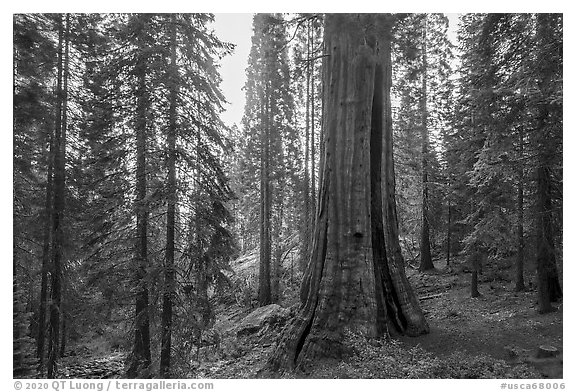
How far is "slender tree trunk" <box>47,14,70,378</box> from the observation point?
7.92m

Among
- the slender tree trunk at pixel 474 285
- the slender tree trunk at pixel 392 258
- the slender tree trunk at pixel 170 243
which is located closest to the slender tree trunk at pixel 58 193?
the slender tree trunk at pixel 170 243

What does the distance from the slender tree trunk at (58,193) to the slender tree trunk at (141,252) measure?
81.9 inches

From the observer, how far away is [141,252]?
733 centimetres

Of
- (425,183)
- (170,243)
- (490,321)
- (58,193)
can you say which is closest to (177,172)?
(170,243)

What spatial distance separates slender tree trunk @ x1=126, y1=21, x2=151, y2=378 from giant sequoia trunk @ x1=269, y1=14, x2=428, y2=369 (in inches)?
112

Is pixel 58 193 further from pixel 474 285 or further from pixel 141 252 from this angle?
pixel 474 285

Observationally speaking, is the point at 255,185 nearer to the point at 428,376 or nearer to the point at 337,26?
the point at 337,26

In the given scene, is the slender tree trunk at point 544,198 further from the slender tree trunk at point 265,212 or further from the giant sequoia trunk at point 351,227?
the slender tree trunk at point 265,212

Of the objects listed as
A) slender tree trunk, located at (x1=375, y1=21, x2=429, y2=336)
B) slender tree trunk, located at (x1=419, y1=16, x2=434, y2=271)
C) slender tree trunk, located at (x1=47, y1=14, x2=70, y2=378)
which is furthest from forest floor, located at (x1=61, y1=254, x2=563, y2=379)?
slender tree trunk, located at (x1=419, y1=16, x2=434, y2=271)

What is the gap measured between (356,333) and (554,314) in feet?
16.1

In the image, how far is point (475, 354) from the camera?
224 inches

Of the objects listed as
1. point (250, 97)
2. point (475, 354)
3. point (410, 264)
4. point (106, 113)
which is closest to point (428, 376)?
point (475, 354)

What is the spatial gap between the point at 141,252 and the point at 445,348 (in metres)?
5.96

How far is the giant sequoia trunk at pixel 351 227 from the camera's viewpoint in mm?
6047
